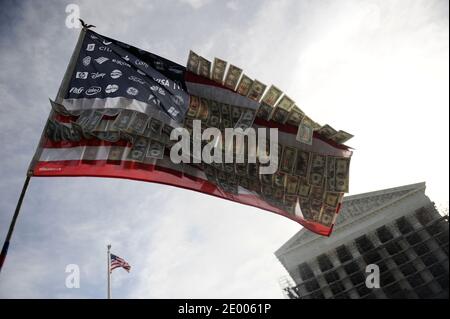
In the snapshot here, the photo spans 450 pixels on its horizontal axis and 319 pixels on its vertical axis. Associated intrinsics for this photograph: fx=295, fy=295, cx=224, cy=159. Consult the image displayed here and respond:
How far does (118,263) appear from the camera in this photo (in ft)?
57.9

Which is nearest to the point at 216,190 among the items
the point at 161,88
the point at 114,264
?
the point at 161,88

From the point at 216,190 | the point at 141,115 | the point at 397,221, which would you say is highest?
the point at 397,221

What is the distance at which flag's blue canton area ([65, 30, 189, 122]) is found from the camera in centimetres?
781

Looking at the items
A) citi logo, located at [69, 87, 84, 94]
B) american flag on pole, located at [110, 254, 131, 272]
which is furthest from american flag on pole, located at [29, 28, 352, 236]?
american flag on pole, located at [110, 254, 131, 272]

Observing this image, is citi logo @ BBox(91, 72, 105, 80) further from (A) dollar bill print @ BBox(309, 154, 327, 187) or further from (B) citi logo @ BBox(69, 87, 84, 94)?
(A) dollar bill print @ BBox(309, 154, 327, 187)

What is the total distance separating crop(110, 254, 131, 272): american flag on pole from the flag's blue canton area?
1272 cm

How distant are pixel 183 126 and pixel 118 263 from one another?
42.2ft

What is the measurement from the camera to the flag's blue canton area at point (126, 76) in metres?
7.81

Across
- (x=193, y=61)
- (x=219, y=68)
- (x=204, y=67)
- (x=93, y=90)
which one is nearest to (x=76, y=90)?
(x=93, y=90)

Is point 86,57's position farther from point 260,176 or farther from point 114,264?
point 114,264

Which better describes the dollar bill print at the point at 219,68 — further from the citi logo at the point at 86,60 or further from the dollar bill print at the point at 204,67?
the citi logo at the point at 86,60

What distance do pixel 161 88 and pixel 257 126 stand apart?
315 centimetres

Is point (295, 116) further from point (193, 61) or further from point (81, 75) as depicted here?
point (81, 75)

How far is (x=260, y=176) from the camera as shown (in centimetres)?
923
